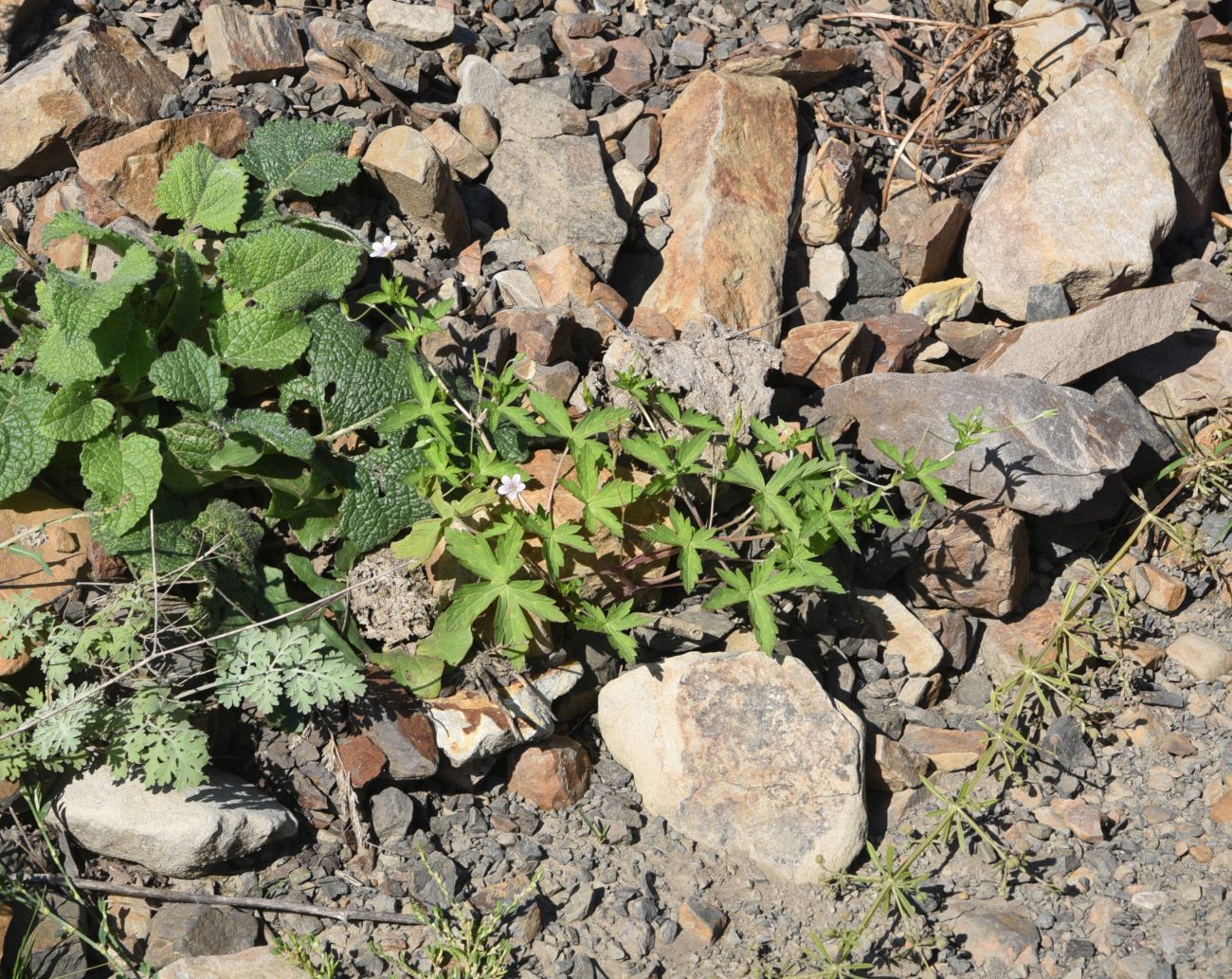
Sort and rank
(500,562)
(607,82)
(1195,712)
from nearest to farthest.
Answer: (500,562)
(1195,712)
(607,82)

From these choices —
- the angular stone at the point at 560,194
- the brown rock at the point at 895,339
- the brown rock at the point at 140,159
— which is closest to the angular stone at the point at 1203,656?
the brown rock at the point at 895,339

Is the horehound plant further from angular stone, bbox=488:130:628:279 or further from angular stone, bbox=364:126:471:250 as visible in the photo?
angular stone, bbox=364:126:471:250

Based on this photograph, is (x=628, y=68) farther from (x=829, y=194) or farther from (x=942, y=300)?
(x=942, y=300)

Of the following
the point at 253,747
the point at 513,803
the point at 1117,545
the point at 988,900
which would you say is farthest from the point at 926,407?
the point at 253,747

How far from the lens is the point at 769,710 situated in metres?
3.16

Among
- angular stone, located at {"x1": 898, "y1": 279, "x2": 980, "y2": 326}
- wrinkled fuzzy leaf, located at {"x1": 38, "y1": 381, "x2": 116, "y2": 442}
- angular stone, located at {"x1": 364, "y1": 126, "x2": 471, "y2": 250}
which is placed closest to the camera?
wrinkled fuzzy leaf, located at {"x1": 38, "y1": 381, "x2": 116, "y2": 442}

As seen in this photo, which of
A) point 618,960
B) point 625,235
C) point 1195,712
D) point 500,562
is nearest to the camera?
point 618,960

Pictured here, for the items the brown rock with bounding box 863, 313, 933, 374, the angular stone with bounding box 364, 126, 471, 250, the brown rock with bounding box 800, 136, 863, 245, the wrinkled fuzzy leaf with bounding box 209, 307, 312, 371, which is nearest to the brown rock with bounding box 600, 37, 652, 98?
the brown rock with bounding box 800, 136, 863, 245

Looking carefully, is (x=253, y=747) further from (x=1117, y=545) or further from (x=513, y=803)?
(x=1117, y=545)

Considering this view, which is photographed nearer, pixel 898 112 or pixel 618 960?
pixel 618 960

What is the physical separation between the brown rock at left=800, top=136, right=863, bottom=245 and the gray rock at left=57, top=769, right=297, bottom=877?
9.28 ft

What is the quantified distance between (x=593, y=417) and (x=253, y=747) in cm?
132

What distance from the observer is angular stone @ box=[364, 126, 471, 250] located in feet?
12.3

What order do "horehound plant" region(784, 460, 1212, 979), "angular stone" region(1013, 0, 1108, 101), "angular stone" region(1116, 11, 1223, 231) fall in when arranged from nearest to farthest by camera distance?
1. "horehound plant" region(784, 460, 1212, 979)
2. "angular stone" region(1116, 11, 1223, 231)
3. "angular stone" region(1013, 0, 1108, 101)
